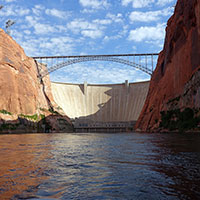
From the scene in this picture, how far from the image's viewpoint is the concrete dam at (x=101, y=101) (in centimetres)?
7806

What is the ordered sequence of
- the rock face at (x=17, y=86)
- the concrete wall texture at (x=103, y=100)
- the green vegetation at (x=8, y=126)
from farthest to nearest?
1. the concrete wall texture at (x=103, y=100)
2. the rock face at (x=17, y=86)
3. the green vegetation at (x=8, y=126)

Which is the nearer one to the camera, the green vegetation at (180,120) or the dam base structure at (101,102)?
the green vegetation at (180,120)

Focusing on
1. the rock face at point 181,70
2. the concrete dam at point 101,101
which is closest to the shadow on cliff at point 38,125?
the concrete dam at point 101,101

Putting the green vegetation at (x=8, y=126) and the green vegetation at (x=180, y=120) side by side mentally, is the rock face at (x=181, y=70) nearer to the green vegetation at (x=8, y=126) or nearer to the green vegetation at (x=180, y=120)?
the green vegetation at (x=180, y=120)

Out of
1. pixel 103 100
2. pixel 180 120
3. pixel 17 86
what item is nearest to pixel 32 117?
pixel 17 86

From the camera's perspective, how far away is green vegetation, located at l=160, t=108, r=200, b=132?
2387cm

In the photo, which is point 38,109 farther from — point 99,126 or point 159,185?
point 159,185

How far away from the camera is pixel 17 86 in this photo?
4884 cm

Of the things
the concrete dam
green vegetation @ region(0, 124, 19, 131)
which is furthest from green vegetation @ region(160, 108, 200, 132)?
the concrete dam

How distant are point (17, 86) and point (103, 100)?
40.6 metres

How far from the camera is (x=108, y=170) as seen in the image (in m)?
4.80

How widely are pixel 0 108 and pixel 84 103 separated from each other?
42349 mm

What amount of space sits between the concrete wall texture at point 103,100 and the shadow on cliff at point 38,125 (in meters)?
17.6

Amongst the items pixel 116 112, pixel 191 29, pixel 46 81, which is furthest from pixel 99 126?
pixel 191 29
